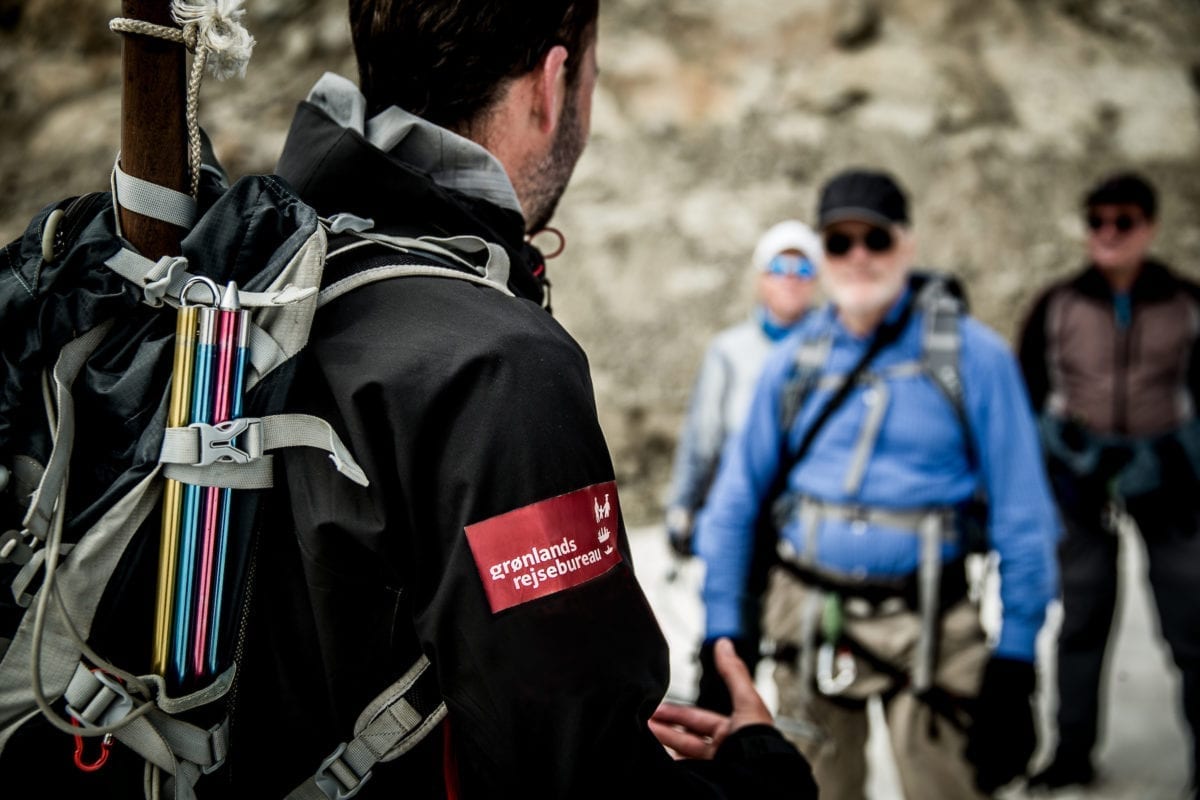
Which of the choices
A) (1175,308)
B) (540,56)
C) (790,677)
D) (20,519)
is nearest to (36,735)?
(20,519)

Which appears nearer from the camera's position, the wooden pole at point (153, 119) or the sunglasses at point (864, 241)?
the wooden pole at point (153, 119)

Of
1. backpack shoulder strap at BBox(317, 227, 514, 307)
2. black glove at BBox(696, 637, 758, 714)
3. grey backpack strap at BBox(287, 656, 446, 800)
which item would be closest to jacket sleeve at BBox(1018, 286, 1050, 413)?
black glove at BBox(696, 637, 758, 714)

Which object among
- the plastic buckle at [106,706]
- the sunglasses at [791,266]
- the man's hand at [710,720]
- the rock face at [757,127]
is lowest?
the man's hand at [710,720]

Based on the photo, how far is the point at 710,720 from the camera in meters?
1.68

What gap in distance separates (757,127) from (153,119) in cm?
1019

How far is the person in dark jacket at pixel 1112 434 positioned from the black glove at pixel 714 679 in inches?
78.7

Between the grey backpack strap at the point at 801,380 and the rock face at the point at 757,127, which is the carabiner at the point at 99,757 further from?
the rock face at the point at 757,127

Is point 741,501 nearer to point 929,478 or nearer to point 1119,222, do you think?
point 929,478

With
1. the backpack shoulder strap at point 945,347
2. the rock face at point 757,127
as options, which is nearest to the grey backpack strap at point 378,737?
the backpack shoulder strap at point 945,347

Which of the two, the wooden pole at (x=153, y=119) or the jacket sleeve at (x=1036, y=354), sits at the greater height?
the wooden pole at (x=153, y=119)

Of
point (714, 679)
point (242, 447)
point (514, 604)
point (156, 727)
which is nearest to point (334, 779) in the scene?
point (156, 727)

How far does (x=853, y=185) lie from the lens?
137 inches

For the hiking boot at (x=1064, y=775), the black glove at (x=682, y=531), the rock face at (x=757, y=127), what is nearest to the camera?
the hiking boot at (x=1064, y=775)

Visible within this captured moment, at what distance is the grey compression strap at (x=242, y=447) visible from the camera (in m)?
1.12
